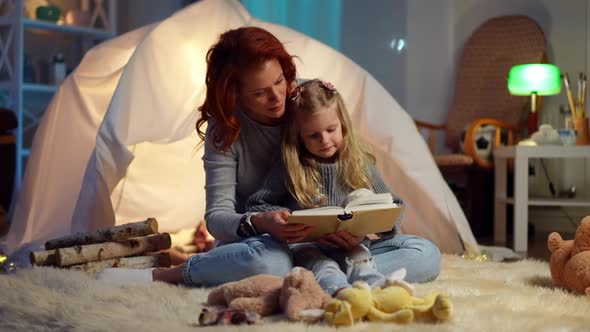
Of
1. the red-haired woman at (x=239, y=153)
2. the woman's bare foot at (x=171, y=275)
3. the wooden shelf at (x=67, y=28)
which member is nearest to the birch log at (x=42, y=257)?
the red-haired woman at (x=239, y=153)

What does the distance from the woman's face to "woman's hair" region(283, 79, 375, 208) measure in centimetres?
4

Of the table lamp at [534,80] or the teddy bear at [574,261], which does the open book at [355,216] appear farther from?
the table lamp at [534,80]

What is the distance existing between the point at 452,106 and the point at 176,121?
232 centimetres

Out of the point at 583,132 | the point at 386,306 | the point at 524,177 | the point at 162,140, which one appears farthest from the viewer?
the point at 583,132

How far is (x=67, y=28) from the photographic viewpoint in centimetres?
486

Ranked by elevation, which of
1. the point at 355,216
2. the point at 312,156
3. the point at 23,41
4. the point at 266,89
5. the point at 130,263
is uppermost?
the point at 23,41

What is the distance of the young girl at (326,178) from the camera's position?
182 cm

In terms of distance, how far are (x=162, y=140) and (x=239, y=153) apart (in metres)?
0.57

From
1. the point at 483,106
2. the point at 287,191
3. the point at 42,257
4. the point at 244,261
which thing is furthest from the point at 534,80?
the point at 42,257

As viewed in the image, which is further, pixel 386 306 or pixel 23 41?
pixel 23 41

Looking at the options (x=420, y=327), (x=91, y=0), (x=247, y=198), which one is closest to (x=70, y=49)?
(x=91, y=0)

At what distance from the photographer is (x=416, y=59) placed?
179 inches

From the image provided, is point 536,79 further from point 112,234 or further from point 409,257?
point 112,234

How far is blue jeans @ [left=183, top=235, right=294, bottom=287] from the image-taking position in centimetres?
175
